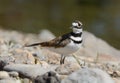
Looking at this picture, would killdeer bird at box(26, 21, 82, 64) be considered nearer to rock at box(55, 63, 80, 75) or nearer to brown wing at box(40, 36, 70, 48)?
brown wing at box(40, 36, 70, 48)

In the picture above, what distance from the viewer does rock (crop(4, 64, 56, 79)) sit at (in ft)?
25.4

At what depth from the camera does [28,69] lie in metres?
7.82

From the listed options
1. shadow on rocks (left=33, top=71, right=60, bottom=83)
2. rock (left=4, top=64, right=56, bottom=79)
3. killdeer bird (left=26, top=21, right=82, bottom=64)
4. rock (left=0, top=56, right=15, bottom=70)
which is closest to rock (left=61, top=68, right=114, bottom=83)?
shadow on rocks (left=33, top=71, right=60, bottom=83)

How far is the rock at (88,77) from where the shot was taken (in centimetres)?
723

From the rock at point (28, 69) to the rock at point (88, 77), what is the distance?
532 millimetres

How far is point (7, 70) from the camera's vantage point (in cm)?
802

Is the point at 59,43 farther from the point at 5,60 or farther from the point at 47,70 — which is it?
the point at 47,70

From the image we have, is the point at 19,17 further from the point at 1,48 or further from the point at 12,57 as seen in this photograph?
the point at 12,57

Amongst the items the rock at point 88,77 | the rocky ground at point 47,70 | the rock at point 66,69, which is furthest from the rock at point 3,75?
the rock at point 88,77

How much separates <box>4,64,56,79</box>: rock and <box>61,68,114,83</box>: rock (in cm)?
53

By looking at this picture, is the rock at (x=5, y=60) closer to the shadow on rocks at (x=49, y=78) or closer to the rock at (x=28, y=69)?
the rock at (x=28, y=69)

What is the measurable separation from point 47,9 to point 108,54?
45.9ft

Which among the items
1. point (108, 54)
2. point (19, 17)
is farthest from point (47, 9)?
point (108, 54)

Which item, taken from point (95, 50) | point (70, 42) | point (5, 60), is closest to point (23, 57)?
point (5, 60)
